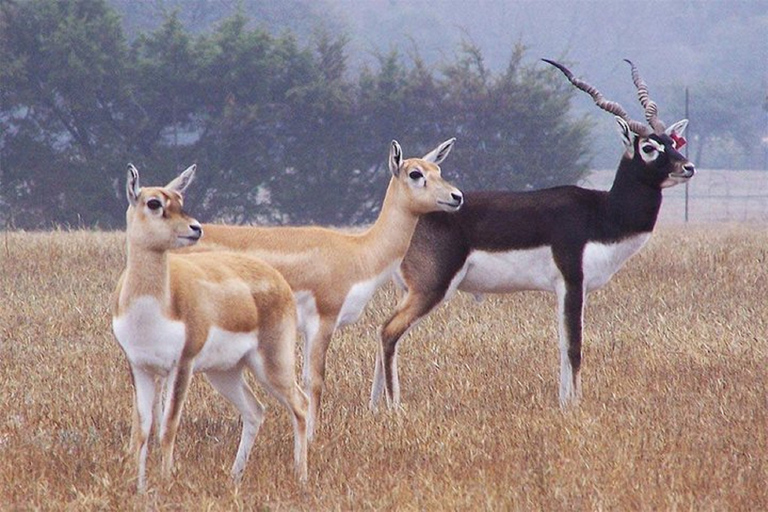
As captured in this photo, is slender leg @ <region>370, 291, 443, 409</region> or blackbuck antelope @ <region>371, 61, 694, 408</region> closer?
slender leg @ <region>370, 291, 443, 409</region>

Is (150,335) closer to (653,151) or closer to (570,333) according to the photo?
(570,333)

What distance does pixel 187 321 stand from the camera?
5902mm

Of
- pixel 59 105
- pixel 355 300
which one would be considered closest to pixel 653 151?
pixel 355 300

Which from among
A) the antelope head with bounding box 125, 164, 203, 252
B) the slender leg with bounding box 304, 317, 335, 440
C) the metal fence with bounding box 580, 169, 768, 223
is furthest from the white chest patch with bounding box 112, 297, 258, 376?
the metal fence with bounding box 580, 169, 768, 223

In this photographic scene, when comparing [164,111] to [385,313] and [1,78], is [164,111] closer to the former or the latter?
[1,78]

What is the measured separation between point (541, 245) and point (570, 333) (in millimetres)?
603

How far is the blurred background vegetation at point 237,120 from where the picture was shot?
34.7m

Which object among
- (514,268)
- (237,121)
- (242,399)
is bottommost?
(242,399)

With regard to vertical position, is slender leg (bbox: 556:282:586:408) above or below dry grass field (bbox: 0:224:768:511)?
above

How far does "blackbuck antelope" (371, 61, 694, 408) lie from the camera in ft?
28.0

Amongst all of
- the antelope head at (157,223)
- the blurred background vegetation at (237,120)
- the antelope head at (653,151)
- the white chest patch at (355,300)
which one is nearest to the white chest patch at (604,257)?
the antelope head at (653,151)

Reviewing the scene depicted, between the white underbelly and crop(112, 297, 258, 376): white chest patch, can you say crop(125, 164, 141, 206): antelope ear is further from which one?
the white underbelly

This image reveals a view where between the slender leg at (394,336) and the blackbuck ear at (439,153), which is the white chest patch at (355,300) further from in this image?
the blackbuck ear at (439,153)

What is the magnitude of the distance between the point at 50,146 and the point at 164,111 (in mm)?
3642
